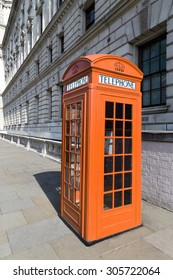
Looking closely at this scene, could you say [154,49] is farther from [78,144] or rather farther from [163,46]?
[78,144]

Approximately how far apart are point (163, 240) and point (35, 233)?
2186 millimetres

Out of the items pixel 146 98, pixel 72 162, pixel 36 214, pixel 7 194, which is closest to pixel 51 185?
pixel 7 194

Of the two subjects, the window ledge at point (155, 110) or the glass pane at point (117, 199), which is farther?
the window ledge at point (155, 110)

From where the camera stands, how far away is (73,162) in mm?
4062

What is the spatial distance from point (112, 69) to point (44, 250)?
9.99 ft

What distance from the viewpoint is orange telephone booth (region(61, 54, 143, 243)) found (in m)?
3.37

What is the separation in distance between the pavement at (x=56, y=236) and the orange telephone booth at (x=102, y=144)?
231mm

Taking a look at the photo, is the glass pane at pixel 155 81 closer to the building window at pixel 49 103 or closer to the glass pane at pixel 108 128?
the glass pane at pixel 108 128

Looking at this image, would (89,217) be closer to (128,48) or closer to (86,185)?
(86,185)

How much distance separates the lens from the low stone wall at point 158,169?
15.7 feet

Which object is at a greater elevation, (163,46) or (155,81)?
(163,46)

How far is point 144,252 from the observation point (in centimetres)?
314

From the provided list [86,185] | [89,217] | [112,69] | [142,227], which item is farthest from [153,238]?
[112,69]

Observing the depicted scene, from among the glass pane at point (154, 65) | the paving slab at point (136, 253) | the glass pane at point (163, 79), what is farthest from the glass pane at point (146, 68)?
the paving slab at point (136, 253)
